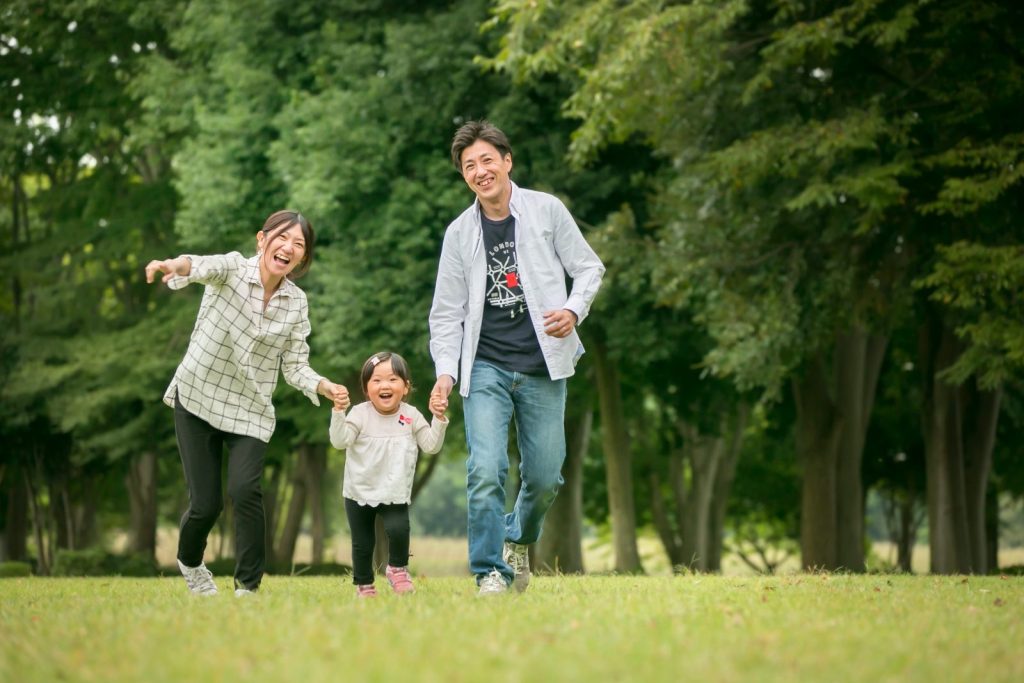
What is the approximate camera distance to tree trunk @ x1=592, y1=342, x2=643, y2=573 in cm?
2303

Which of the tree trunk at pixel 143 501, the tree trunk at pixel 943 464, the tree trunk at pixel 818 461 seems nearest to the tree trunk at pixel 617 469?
the tree trunk at pixel 818 461

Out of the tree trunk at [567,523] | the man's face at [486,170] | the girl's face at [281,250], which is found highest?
the man's face at [486,170]

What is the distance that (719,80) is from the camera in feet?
57.6

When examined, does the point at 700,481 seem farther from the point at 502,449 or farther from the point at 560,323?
the point at 560,323

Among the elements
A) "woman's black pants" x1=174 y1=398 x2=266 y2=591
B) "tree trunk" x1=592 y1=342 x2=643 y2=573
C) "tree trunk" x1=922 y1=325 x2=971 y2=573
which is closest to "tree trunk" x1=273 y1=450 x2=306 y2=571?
"tree trunk" x1=592 y1=342 x2=643 y2=573

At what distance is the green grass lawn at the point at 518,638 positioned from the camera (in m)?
4.32

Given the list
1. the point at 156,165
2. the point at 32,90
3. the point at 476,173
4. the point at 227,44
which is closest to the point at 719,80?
the point at 227,44

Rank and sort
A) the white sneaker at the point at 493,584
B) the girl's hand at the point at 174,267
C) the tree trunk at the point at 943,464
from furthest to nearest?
the tree trunk at the point at 943,464, the white sneaker at the point at 493,584, the girl's hand at the point at 174,267

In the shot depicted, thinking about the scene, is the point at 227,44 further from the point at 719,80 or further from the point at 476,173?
the point at 476,173

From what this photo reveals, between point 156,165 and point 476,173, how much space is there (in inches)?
950

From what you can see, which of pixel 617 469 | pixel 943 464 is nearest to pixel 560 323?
pixel 943 464

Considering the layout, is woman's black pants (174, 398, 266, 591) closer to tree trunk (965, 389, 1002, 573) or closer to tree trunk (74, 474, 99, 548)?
tree trunk (965, 389, 1002, 573)

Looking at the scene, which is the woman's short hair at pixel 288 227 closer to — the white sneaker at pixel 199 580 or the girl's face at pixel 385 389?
the girl's face at pixel 385 389

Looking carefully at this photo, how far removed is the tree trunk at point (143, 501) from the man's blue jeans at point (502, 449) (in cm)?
2328
